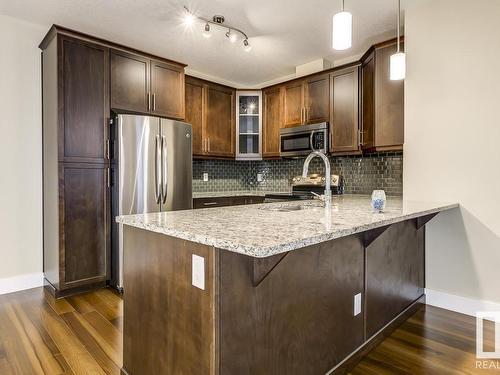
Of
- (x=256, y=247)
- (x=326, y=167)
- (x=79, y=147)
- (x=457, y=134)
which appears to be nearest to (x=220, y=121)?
(x=79, y=147)

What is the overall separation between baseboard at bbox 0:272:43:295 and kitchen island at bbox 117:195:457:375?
205 centimetres

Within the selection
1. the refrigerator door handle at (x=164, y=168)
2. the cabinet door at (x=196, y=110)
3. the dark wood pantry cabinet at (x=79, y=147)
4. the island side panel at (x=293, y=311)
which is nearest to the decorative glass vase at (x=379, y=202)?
the island side panel at (x=293, y=311)

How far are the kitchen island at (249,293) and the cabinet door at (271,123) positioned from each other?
8.48ft

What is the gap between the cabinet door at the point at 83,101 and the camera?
2.94 m

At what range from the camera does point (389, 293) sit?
89.9 inches

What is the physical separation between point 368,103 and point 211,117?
2044 millimetres

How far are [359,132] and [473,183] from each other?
130cm

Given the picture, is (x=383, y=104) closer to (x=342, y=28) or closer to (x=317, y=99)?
(x=317, y=99)

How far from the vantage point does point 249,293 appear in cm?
128

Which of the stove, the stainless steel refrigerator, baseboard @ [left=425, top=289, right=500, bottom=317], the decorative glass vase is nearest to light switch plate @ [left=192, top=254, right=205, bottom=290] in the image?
the decorative glass vase

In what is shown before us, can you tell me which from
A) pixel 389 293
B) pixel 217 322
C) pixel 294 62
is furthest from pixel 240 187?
pixel 217 322

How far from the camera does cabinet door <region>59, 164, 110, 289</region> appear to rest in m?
2.96

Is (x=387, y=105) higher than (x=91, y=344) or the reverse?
higher

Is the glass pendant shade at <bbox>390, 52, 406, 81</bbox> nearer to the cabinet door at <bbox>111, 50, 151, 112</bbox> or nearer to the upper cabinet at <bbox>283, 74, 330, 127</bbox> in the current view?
the upper cabinet at <bbox>283, 74, 330, 127</bbox>
